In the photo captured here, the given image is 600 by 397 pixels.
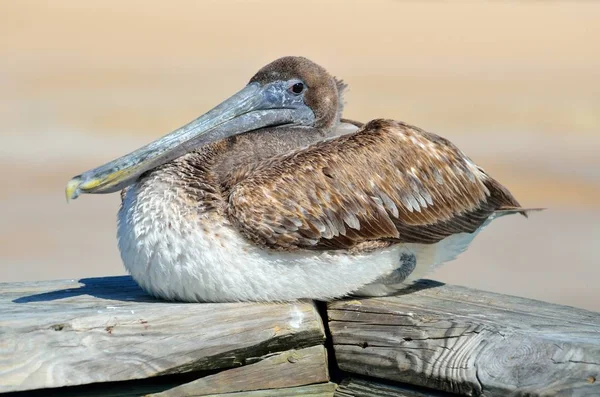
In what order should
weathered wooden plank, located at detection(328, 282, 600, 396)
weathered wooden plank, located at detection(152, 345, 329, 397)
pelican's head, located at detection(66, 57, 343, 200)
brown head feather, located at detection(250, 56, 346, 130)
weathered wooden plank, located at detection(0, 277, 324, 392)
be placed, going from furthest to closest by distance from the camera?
brown head feather, located at detection(250, 56, 346, 130) → pelican's head, located at detection(66, 57, 343, 200) → weathered wooden plank, located at detection(152, 345, 329, 397) → weathered wooden plank, located at detection(0, 277, 324, 392) → weathered wooden plank, located at detection(328, 282, 600, 396)

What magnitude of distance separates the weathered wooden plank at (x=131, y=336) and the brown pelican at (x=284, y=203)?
0.47 feet

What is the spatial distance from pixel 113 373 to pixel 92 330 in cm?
16

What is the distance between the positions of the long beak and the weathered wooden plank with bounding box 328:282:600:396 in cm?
96

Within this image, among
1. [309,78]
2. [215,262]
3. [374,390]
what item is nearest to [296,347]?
[374,390]

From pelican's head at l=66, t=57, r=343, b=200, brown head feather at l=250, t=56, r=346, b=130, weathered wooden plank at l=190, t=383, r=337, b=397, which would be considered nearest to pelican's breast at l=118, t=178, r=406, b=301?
weathered wooden plank at l=190, t=383, r=337, b=397

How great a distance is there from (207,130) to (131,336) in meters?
1.18

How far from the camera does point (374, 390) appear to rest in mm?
3582

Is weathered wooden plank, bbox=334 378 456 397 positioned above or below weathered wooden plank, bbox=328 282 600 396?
below

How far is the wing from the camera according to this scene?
367 centimetres

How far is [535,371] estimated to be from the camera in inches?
122

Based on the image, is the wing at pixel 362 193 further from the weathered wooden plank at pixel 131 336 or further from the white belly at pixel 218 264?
the weathered wooden plank at pixel 131 336

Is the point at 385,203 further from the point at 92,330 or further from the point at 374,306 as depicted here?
the point at 92,330

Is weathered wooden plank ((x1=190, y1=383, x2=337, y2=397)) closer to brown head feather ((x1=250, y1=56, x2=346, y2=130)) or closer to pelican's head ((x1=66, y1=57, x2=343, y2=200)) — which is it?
pelican's head ((x1=66, y1=57, x2=343, y2=200))

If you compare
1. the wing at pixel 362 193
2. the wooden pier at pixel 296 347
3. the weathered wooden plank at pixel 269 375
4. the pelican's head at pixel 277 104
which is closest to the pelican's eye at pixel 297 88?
the pelican's head at pixel 277 104
